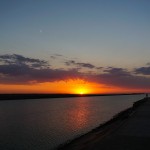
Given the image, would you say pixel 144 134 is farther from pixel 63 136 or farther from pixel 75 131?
pixel 75 131

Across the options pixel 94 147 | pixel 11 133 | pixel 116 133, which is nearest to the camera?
pixel 94 147

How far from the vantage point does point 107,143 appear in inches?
514

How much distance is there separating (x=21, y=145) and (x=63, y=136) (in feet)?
15.8

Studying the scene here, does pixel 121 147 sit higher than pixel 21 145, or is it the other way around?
pixel 121 147

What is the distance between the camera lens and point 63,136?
23766mm

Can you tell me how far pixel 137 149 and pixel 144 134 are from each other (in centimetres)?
382

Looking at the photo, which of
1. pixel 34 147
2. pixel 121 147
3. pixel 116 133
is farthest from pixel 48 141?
pixel 121 147

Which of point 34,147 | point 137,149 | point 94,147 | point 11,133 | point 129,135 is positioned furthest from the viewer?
point 11,133

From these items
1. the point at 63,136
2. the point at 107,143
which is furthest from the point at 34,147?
the point at 107,143

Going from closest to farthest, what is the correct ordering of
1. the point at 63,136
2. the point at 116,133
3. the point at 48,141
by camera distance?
the point at 116,133 → the point at 48,141 → the point at 63,136

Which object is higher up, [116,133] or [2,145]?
[116,133]

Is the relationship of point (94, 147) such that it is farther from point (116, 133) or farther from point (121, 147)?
point (116, 133)

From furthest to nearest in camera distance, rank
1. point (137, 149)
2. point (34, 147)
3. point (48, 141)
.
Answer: point (48, 141)
point (34, 147)
point (137, 149)

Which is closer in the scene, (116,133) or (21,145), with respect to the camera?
(116,133)
